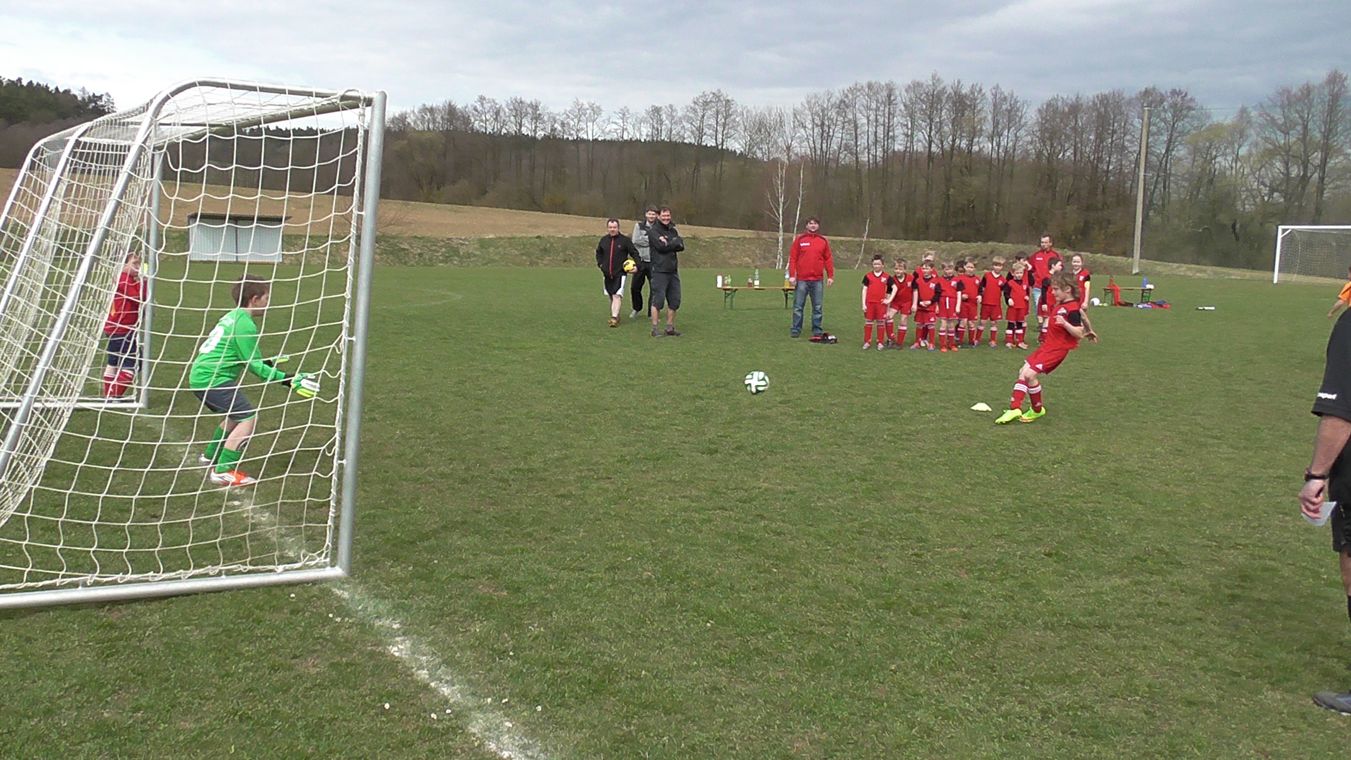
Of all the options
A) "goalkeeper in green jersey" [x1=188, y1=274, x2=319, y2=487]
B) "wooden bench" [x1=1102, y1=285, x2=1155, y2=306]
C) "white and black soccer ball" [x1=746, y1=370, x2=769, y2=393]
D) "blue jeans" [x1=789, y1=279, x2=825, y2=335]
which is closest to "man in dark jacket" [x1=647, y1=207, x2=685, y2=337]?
"blue jeans" [x1=789, y1=279, x2=825, y2=335]

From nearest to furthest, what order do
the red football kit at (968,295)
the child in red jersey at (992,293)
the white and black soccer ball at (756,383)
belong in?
the white and black soccer ball at (756,383) → the red football kit at (968,295) → the child in red jersey at (992,293)

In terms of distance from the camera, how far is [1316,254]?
37031 mm

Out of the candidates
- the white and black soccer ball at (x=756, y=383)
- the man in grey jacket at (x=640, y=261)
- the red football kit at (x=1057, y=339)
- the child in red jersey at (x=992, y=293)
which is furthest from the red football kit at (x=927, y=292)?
the red football kit at (x=1057, y=339)

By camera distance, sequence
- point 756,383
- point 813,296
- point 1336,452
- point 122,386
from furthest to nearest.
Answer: point 813,296
point 756,383
point 122,386
point 1336,452

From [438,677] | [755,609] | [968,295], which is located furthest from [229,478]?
[968,295]

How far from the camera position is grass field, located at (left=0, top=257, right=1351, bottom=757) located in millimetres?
3068

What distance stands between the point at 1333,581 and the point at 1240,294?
94.2 feet

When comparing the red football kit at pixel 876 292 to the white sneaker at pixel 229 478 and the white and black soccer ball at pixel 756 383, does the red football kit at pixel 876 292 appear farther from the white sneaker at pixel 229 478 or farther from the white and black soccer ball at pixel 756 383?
the white sneaker at pixel 229 478

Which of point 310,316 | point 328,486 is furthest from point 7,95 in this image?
point 328,486

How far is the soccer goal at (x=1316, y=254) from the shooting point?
36375 mm

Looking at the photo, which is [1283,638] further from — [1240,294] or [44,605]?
[1240,294]

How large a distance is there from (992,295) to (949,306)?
128 centimetres

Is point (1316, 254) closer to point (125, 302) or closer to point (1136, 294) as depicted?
point (1136, 294)

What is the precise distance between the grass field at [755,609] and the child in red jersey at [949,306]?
4712 millimetres
